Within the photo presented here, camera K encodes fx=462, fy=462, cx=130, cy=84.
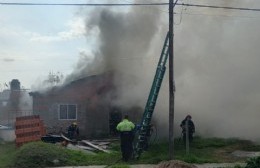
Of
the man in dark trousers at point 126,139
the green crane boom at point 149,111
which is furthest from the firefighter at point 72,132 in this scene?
the man in dark trousers at point 126,139

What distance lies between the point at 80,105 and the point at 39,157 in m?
12.7

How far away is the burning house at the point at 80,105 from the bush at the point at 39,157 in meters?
11.4

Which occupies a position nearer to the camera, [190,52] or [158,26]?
[190,52]

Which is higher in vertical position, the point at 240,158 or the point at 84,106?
the point at 84,106

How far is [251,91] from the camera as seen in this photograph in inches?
962

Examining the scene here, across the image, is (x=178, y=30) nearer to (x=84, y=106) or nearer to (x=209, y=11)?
(x=209, y=11)

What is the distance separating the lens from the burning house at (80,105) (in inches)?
1107

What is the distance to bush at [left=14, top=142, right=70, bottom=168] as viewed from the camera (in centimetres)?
1573

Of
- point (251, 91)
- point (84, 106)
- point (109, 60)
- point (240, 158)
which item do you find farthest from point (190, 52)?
point (240, 158)

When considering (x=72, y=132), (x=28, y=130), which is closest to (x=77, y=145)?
(x=72, y=132)

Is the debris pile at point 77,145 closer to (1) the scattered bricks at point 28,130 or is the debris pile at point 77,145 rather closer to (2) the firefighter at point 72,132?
(1) the scattered bricks at point 28,130

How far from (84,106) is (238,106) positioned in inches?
371

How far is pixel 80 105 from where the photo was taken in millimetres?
28625

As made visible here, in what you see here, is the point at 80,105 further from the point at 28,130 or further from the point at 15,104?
the point at 15,104
